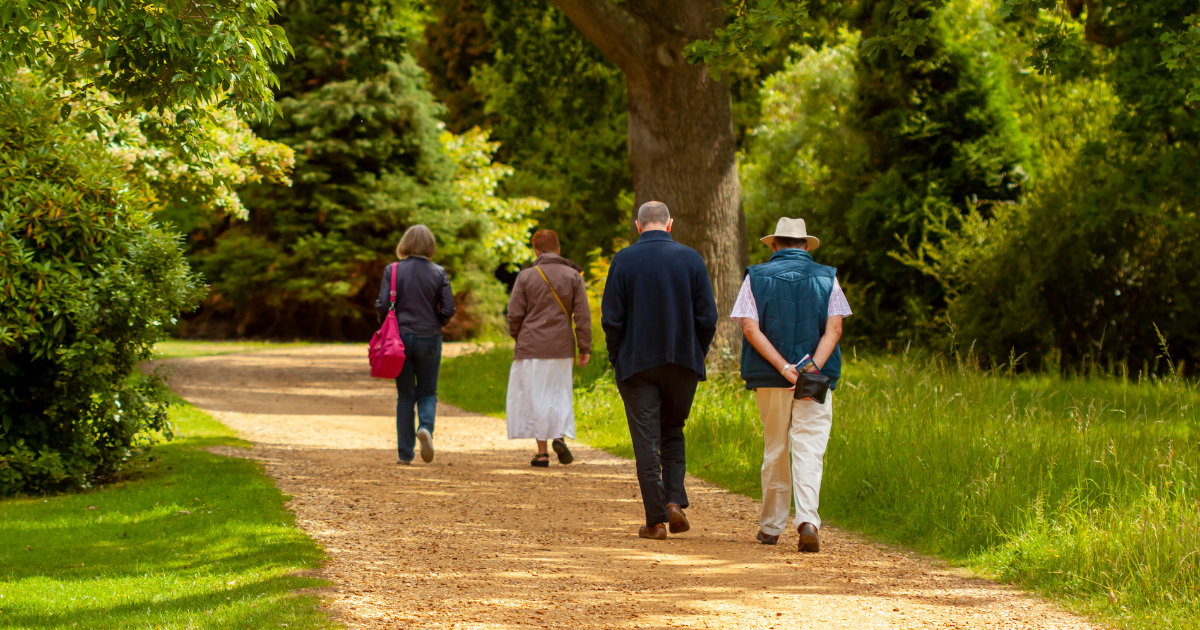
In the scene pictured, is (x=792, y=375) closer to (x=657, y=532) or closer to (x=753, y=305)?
(x=753, y=305)

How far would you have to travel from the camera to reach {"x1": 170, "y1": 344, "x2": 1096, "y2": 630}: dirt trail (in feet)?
14.9

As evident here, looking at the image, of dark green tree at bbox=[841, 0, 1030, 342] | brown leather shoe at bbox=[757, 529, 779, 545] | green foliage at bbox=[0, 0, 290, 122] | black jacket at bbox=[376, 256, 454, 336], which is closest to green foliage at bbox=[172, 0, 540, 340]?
dark green tree at bbox=[841, 0, 1030, 342]

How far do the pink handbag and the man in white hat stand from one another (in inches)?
143

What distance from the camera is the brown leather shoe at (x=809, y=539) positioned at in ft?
19.1

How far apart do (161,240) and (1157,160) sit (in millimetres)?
10421

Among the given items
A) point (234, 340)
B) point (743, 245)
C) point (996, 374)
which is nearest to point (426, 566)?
point (996, 374)

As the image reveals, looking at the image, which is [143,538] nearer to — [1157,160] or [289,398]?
[289,398]

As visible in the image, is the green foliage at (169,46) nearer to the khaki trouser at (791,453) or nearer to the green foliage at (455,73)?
the khaki trouser at (791,453)

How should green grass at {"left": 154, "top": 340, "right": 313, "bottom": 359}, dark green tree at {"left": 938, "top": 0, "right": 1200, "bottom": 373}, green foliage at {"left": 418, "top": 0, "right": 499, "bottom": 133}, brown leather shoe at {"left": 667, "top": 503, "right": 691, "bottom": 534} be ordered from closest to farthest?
1. brown leather shoe at {"left": 667, "top": 503, "right": 691, "bottom": 534}
2. dark green tree at {"left": 938, "top": 0, "right": 1200, "bottom": 373}
3. green grass at {"left": 154, "top": 340, "right": 313, "bottom": 359}
4. green foliage at {"left": 418, "top": 0, "right": 499, "bottom": 133}

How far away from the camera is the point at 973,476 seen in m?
6.33

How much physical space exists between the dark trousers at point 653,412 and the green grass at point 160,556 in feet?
6.22

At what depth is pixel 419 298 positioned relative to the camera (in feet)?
29.1

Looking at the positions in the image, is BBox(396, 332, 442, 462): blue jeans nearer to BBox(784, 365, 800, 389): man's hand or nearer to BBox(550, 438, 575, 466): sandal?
BBox(550, 438, 575, 466): sandal

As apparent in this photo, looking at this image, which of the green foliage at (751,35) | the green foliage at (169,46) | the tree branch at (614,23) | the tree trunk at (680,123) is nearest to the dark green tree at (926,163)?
the tree trunk at (680,123)
